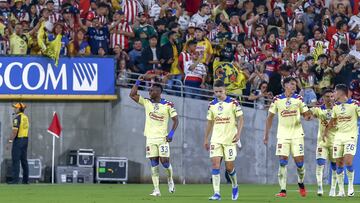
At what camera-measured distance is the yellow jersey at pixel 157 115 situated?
29.3 meters

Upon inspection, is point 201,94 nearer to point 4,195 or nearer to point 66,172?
point 66,172

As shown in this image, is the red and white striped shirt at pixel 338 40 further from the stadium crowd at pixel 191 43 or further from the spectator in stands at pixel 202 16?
the spectator in stands at pixel 202 16

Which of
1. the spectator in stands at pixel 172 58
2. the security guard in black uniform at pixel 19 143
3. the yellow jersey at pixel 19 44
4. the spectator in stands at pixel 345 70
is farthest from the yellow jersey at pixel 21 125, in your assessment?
the spectator in stands at pixel 345 70

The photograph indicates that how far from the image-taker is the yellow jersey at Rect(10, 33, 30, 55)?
125 ft

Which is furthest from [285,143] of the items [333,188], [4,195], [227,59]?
[227,59]

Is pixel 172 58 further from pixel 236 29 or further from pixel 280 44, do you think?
pixel 280 44

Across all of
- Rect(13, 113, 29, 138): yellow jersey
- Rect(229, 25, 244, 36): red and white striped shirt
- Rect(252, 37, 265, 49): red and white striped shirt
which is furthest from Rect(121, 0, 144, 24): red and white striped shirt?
Rect(13, 113, 29, 138): yellow jersey

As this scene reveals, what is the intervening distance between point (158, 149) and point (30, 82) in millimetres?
10983

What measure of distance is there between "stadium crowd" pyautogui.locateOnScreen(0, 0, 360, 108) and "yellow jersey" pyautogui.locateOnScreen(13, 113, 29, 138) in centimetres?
244

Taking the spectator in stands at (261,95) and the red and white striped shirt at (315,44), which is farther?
the red and white striped shirt at (315,44)

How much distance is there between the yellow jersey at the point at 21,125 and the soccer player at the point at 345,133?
460 inches

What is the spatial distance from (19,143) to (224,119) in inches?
458

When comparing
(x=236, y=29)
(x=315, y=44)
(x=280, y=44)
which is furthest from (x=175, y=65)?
(x=315, y=44)

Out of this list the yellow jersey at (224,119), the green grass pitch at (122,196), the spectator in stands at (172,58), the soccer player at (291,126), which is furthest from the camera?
the spectator in stands at (172,58)
